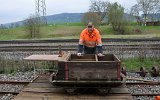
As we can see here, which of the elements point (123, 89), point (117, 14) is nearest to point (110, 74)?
point (123, 89)

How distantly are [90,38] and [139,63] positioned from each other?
235 inches

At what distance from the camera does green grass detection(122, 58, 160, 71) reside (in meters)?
16.4

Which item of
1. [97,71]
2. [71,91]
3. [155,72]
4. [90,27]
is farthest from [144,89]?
[71,91]

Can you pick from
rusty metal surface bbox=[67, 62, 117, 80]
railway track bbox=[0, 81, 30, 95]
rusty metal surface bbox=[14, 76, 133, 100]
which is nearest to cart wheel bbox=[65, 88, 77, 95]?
rusty metal surface bbox=[14, 76, 133, 100]

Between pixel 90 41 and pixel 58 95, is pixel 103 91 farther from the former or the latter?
pixel 90 41

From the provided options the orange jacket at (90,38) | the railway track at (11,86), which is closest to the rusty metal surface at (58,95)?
the railway track at (11,86)

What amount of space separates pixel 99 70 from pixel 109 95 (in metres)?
0.72

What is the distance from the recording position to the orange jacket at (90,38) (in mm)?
11672

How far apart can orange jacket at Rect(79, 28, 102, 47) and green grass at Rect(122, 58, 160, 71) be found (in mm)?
4655

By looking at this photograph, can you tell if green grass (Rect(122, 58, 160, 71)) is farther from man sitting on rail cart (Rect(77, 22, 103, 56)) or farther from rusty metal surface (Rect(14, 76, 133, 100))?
rusty metal surface (Rect(14, 76, 133, 100))

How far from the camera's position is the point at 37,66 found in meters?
16.2

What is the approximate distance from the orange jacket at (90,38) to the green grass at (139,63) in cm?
465

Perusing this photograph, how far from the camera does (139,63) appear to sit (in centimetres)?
1719

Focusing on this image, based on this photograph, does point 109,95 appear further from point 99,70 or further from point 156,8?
point 156,8
